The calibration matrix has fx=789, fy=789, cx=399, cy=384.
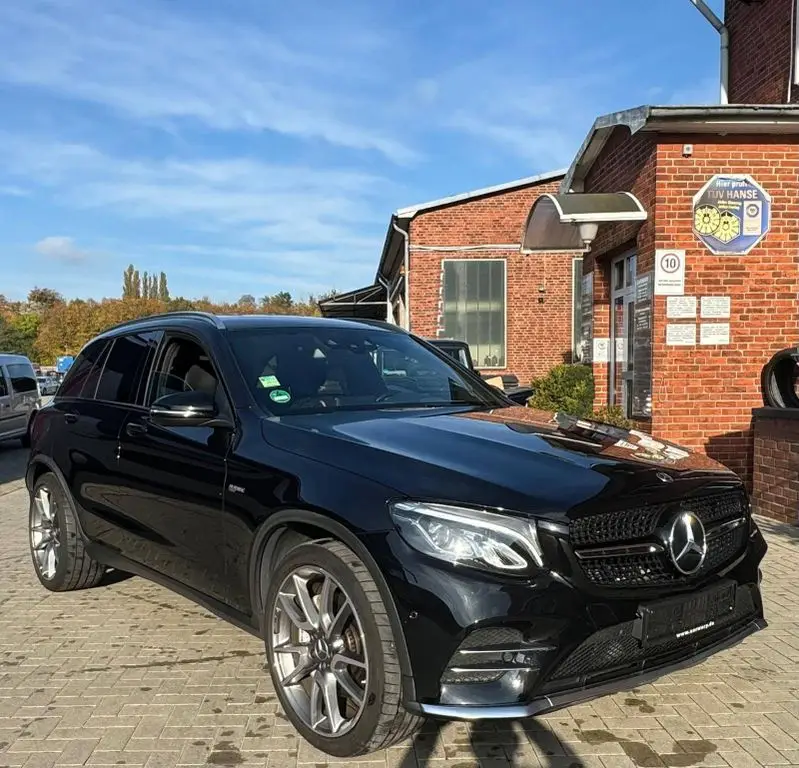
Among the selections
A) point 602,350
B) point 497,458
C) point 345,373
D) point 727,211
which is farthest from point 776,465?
point 497,458

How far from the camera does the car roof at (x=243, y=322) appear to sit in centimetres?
426

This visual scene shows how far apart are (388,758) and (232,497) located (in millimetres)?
1228

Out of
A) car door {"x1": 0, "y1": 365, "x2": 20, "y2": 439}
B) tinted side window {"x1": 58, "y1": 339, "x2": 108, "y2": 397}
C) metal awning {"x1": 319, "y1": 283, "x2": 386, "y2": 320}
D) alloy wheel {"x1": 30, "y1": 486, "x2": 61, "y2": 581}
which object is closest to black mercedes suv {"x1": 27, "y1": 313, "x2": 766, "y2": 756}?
tinted side window {"x1": 58, "y1": 339, "x2": 108, "y2": 397}

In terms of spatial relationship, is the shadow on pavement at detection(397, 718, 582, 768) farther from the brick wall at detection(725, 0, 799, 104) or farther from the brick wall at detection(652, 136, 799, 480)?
the brick wall at detection(725, 0, 799, 104)

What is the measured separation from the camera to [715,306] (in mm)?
8203

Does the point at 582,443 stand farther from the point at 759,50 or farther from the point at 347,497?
the point at 759,50

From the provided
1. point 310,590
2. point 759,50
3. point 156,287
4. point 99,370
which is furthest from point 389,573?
point 156,287

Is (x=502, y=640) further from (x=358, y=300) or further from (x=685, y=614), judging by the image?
(x=358, y=300)

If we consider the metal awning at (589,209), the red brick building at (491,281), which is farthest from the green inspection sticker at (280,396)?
the red brick building at (491,281)

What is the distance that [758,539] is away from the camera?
3.39m

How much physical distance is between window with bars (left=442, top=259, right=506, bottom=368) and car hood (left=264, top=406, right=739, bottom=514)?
664 inches

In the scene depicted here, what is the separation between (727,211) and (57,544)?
6986 millimetres

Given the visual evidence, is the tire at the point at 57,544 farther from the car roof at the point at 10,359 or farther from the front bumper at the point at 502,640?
the car roof at the point at 10,359

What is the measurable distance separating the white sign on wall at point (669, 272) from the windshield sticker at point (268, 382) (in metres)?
5.48
